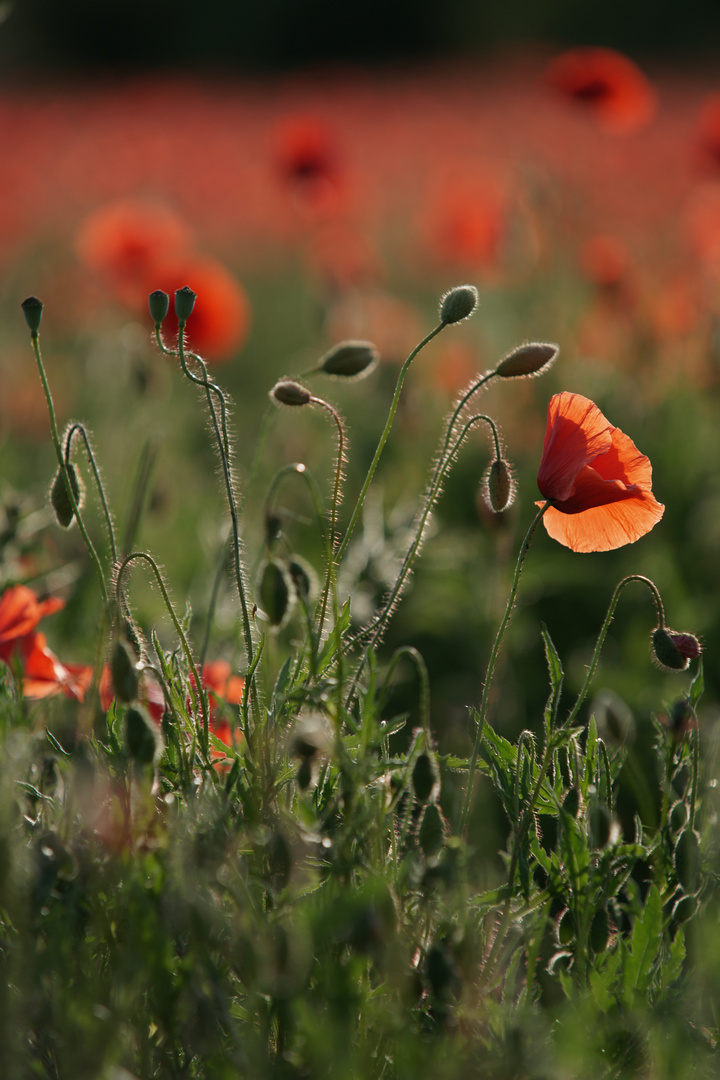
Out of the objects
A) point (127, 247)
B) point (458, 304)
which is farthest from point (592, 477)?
point (127, 247)

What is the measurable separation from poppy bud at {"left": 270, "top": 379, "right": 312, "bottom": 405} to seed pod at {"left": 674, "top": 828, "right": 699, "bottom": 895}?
1.88 ft

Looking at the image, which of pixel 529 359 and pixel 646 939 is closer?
pixel 646 939

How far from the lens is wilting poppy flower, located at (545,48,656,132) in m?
3.73

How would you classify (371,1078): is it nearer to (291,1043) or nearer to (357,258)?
(291,1043)

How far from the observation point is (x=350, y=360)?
124 centimetres

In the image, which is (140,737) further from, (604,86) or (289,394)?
(604,86)

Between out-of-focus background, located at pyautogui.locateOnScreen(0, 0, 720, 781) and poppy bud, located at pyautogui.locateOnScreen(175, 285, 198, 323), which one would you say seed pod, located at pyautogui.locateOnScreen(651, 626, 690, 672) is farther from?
poppy bud, located at pyautogui.locateOnScreen(175, 285, 198, 323)

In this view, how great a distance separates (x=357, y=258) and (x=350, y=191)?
10.6 inches

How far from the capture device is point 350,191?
4312 mm

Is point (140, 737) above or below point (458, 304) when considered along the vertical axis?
below

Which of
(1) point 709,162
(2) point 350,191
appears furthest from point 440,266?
(1) point 709,162

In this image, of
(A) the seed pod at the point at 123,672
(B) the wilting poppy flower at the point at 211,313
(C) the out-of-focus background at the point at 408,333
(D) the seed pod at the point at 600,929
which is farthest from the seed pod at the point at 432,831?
(B) the wilting poppy flower at the point at 211,313

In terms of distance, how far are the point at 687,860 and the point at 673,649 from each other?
0.22 m

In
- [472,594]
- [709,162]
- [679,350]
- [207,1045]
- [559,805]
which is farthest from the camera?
[709,162]
